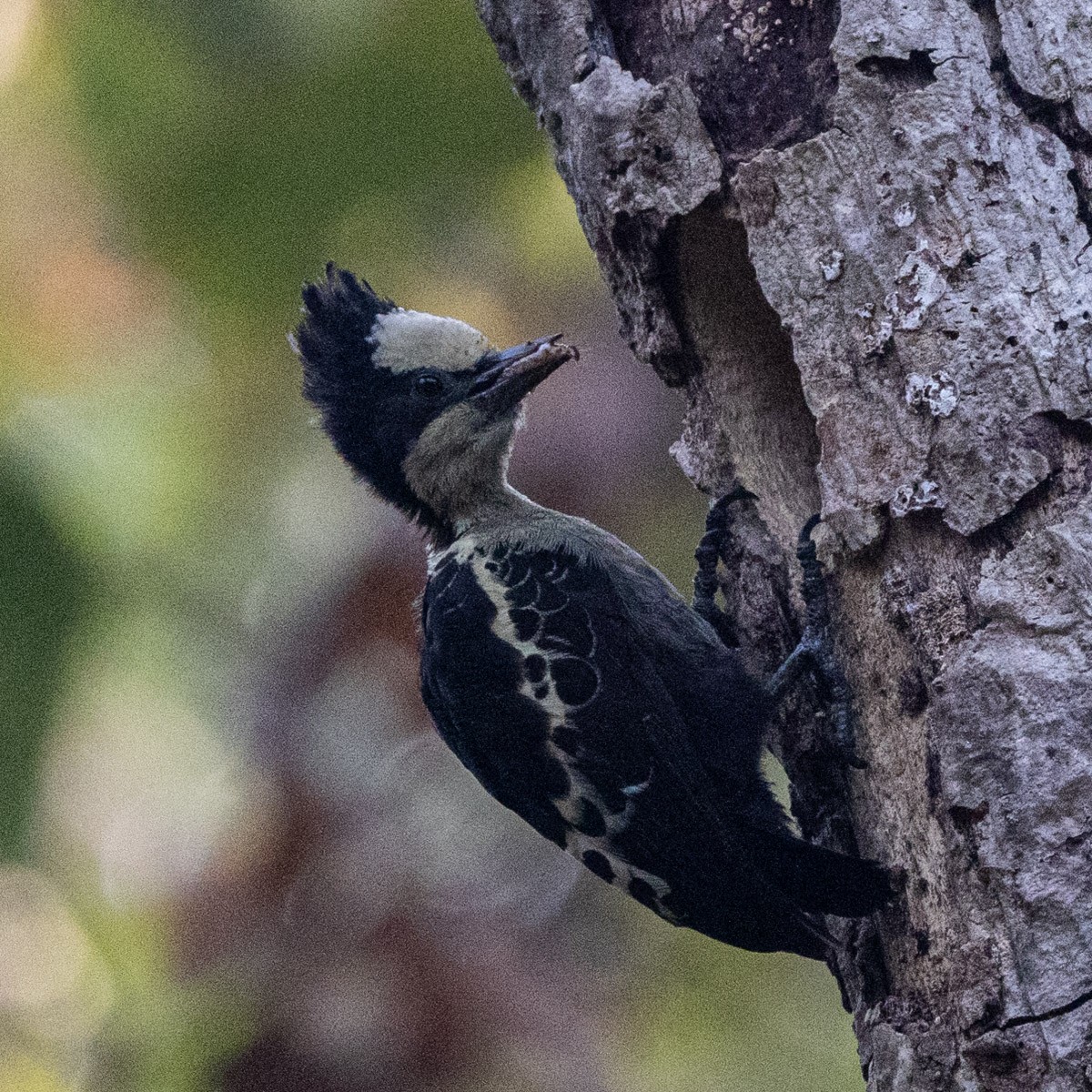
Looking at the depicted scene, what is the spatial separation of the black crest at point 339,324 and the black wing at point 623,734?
762 millimetres

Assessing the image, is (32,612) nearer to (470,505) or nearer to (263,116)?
(470,505)

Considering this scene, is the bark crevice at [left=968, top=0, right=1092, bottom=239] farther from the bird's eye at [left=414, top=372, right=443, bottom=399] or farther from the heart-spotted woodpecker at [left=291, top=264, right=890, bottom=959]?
the bird's eye at [left=414, top=372, right=443, bottom=399]

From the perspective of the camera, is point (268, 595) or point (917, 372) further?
point (268, 595)

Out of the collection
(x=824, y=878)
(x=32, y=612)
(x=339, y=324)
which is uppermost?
(x=339, y=324)

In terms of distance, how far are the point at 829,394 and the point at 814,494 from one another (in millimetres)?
446

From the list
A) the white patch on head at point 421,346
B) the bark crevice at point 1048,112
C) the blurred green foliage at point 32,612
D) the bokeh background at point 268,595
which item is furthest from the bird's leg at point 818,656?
the blurred green foliage at point 32,612

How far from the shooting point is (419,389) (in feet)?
12.6

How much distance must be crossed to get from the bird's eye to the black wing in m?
0.61

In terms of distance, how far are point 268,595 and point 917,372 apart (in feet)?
8.64

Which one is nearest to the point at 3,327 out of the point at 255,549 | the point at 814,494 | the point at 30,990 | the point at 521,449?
the point at 255,549

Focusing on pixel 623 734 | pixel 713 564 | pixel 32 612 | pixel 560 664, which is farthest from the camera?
pixel 32 612

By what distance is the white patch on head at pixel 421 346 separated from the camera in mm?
3818

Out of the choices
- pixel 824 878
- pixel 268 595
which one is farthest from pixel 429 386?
pixel 824 878

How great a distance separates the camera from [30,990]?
4363 millimetres
